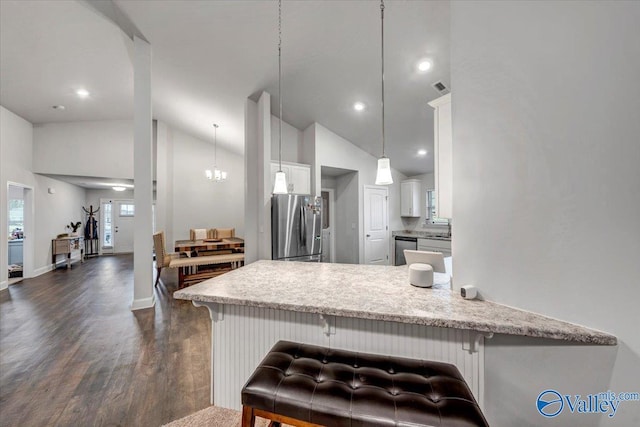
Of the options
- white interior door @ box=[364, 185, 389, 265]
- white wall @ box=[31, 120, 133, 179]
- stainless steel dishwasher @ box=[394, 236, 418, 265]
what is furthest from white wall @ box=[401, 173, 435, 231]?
white wall @ box=[31, 120, 133, 179]

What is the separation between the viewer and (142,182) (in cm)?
321

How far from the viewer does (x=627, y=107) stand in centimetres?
85

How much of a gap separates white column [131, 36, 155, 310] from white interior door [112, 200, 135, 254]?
6157mm

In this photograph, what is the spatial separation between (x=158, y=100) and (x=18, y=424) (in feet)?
16.0

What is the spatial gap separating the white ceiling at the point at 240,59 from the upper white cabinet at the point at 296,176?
0.90 metres

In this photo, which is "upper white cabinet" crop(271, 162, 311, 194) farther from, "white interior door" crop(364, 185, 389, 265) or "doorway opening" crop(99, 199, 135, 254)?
"doorway opening" crop(99, 199, 135, 254)

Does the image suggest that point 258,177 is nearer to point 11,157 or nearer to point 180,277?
point 180,277

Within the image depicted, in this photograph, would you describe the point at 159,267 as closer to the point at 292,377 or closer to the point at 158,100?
the point at 158,100

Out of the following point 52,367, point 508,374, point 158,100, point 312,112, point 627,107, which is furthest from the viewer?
point 158,100

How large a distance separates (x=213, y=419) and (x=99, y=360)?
1395mm

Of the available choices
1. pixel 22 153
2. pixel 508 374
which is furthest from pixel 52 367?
pixel 22 153

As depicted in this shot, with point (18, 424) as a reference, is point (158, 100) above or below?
above

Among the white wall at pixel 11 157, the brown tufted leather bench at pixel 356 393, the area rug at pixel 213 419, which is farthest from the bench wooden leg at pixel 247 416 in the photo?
the white wall at pixel 11 157

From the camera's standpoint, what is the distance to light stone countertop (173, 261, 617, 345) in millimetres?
972
